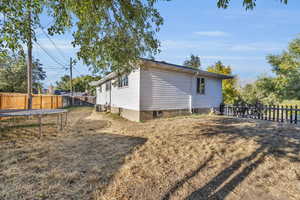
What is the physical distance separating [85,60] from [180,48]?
7.66 m

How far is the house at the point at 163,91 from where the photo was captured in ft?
27.7

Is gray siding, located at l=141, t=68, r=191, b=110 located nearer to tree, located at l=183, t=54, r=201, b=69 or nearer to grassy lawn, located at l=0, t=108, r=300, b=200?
grassy lawn, located at l=0, t=108, r=300, b=200

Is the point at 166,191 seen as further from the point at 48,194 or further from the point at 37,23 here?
the point at 37,23

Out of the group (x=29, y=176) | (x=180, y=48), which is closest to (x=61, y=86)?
(x=180, y=48)

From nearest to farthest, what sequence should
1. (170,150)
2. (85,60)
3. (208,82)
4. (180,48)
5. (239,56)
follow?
(170,150) < (85,60) < (180,48) < (208,82) < (239,56)

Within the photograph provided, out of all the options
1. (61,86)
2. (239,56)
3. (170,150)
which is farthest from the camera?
(61,86)

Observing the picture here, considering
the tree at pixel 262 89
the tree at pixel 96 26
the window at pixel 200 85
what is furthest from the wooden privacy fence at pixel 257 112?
the tree at pixel 96 26

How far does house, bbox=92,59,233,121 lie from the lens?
27.7 ft

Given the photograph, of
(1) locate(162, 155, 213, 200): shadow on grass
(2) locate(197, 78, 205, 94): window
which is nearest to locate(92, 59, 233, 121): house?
(2) locate(197, 78, 205, 94): window

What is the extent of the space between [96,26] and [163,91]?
214 inches

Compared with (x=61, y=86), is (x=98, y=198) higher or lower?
lower

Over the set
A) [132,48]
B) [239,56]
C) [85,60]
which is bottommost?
[85,60]

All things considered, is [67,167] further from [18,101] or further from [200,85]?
[18,101]

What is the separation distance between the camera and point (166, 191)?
2.23 meters
